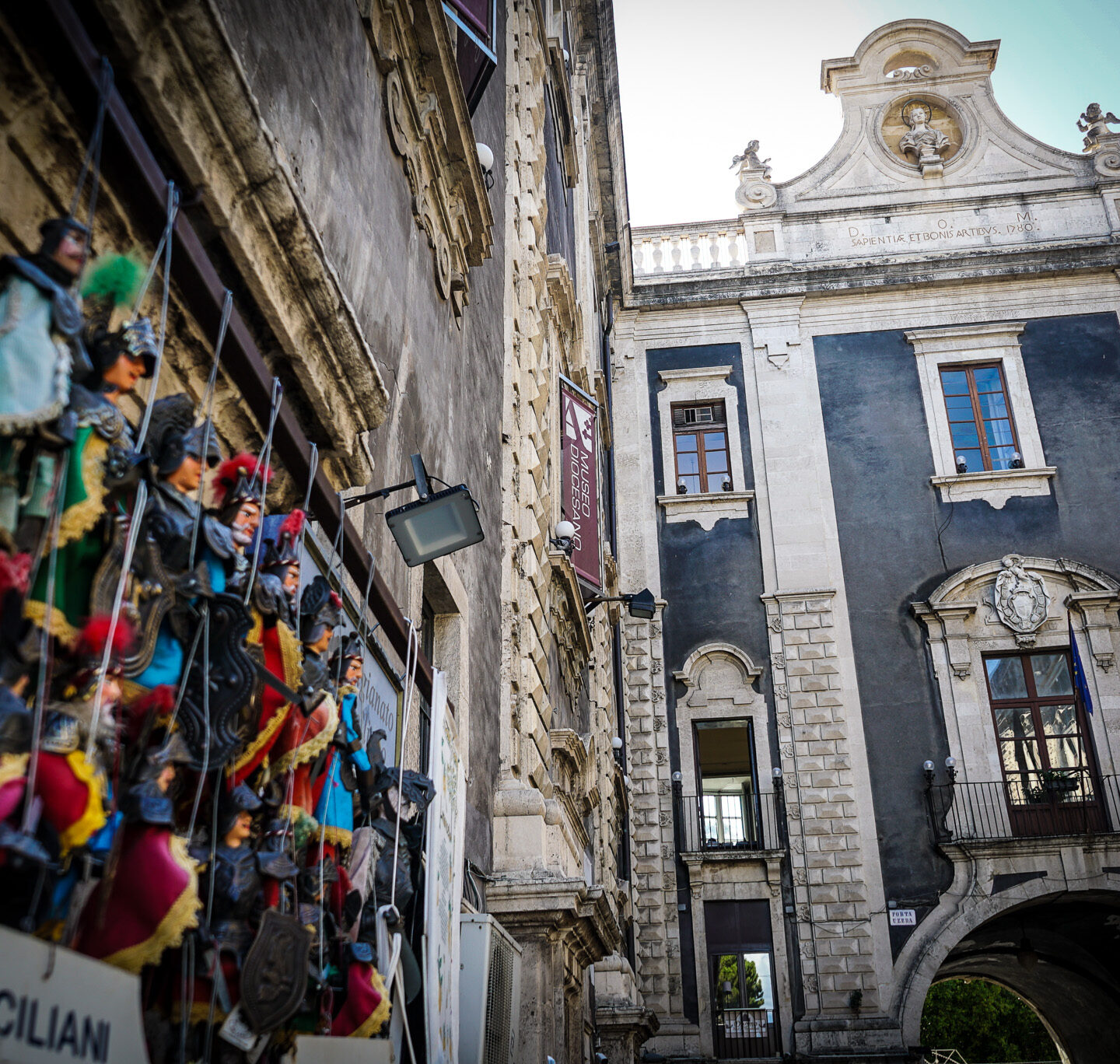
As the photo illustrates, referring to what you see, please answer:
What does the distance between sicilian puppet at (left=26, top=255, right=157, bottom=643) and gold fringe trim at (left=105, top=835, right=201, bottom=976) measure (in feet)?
1.89

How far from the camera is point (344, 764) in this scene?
4051mm

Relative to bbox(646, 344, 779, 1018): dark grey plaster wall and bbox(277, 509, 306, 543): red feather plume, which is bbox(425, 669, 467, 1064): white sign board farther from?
bbox(646, 344, 779, 1018): dark grey plaster wall

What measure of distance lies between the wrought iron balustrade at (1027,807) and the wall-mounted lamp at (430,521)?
15.4 m

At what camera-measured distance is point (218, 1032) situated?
2846 mm

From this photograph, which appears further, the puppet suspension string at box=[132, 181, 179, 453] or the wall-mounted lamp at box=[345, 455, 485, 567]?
the wall-mounted lamp at box=[345, 455, 485, 567]

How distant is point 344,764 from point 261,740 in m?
0.91

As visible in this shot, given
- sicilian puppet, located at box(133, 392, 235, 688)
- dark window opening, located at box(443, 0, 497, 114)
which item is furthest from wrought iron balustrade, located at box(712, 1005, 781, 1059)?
sicilian puppet, located at box(133, 392, 235, 688)

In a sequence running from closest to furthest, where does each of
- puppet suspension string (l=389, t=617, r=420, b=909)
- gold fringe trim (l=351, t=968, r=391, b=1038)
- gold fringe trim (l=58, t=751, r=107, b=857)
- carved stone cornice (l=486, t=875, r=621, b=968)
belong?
gold fringe trim (l=58, t=751, r=107, b=857), gold fringe trim (l=351, t=968, r=391, b=1038), puppet suspension string (l=389, t=617, r=420, b=909), carved stone cornice (l=486, t=875, r=621, b=968)

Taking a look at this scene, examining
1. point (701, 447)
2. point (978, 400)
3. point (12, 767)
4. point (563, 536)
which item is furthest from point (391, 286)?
point (978, 400)

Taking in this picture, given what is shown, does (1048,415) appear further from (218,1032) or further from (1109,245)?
(218,1032)

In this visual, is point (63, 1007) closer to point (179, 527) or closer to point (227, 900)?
point (227, 900)

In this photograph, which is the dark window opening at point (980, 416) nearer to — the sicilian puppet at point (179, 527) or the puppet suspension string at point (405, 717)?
the puppet suspension string at point (405, 717)

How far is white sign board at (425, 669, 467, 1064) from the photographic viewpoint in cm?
486

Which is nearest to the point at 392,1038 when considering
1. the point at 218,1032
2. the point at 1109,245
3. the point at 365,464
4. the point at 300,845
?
the point at 300,845
